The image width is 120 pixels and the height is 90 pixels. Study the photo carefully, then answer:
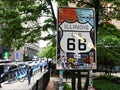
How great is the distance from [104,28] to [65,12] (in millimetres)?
8992

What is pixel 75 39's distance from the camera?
25.6 ft

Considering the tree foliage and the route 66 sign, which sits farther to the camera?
the tree foliage

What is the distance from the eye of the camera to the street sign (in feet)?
25.3

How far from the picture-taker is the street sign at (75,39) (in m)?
7.70

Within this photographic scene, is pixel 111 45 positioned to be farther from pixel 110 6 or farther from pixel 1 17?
pixel 1 17

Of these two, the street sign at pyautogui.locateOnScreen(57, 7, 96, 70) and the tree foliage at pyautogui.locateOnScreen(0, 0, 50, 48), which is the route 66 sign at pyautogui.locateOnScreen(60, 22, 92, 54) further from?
the tree foliage at pyautogui.locateOnScreen(0, 0, 50, 48)

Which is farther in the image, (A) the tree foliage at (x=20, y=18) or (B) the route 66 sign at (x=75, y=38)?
(A) the tree foliage at (x=20, y=18)

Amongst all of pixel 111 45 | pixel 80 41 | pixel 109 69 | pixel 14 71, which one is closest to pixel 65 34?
pixel 80 41

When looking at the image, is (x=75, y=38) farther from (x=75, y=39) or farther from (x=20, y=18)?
(x=20, y=18)

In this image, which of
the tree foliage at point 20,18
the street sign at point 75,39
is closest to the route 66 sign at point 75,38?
the street sign at point 75,39

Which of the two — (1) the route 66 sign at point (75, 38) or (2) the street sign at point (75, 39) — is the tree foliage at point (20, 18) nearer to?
(2) the street sign at point (75, 39)

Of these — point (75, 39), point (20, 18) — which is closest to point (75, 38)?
point (75, 39)

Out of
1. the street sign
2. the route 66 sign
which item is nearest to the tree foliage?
the street sign

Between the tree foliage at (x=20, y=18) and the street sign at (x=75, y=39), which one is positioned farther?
the tree foliage at (x=20, y=18)
